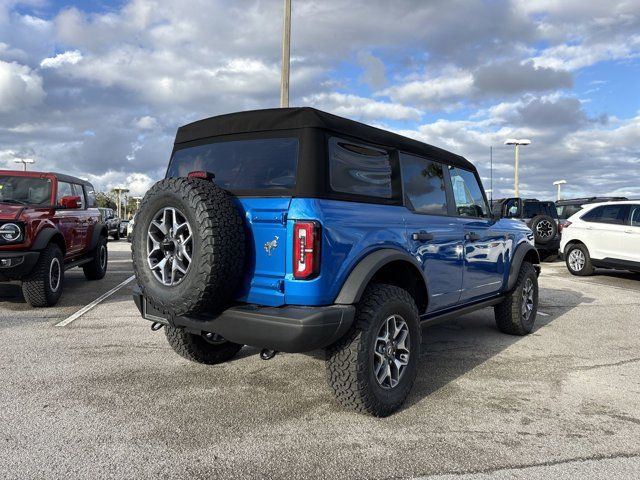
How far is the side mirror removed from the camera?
717 centimetres

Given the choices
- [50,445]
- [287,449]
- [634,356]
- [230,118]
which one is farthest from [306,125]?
[634,356]

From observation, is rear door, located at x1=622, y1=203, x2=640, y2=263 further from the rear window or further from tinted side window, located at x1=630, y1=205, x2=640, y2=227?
the rear window

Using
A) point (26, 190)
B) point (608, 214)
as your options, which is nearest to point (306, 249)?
point (26, 190)

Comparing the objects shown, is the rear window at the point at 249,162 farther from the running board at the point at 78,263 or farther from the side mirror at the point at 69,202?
the running board at the point at 78,263

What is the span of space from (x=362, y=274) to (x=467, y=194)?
2189mm

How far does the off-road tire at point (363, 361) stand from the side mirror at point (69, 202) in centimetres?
563

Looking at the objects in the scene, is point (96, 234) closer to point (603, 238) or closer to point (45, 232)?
point (45, 232)

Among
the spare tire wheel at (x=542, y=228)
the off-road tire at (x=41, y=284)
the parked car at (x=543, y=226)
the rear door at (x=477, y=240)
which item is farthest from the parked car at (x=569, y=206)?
the off-road tire at (x=41, y=284)

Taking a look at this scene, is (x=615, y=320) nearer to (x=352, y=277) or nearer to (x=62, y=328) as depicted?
(x=352, y=277)

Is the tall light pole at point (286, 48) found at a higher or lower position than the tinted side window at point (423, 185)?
higher

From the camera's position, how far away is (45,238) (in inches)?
257

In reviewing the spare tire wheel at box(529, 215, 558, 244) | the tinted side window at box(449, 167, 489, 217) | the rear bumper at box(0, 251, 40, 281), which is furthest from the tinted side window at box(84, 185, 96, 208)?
the spare tire wheel at box(529, 215, 558, 244)

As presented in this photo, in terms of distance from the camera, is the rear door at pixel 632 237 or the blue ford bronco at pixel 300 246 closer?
the blue ford bronco at pixel 300 246

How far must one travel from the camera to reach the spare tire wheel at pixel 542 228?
460 inches
